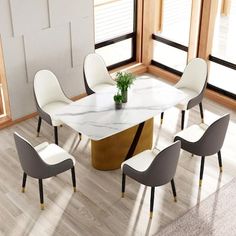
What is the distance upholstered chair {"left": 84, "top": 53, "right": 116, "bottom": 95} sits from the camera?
6.29 m

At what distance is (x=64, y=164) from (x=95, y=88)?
1723 millimetres

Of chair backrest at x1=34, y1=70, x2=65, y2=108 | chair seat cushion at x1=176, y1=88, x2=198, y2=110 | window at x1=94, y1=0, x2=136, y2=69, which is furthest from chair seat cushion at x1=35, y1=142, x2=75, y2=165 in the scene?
window at x1=94, y1=0, x2=136, y2=69

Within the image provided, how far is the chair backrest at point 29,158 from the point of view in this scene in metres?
4.53

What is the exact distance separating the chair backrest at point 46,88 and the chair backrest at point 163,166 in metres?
1.91

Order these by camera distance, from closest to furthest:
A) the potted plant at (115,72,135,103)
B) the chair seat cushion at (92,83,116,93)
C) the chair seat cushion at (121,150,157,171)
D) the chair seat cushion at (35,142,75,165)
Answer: the chair seat cushion at (121,150,157,171) → the chair seat cushion at (35,142,75,165) → the potted plant at (115,72,135,103) → the chair seat cushion at (92,83,116,93)

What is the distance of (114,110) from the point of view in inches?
208

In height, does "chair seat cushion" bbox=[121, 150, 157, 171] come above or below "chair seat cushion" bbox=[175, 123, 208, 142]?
below

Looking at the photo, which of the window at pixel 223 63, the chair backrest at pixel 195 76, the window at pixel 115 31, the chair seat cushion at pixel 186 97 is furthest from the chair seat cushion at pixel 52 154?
the window at pixel 223 63

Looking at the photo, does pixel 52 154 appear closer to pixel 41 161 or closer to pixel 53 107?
pixel 41 161

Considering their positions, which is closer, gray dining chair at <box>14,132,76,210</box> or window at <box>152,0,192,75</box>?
gray dining chair at <box>14,132,76,210</box>

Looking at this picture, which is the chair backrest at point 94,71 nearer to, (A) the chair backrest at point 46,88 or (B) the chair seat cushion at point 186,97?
(A) the chair backrest at point 46,88

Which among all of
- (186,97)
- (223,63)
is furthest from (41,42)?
(223,63)

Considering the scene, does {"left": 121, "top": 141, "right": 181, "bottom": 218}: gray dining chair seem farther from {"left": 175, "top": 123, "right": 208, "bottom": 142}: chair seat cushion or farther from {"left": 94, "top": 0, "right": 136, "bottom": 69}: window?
{"left": 94, "top": 0, "right": 136, "bottom": 69}: window

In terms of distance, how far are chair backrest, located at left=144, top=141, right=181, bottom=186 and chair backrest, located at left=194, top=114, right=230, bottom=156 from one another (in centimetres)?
47
